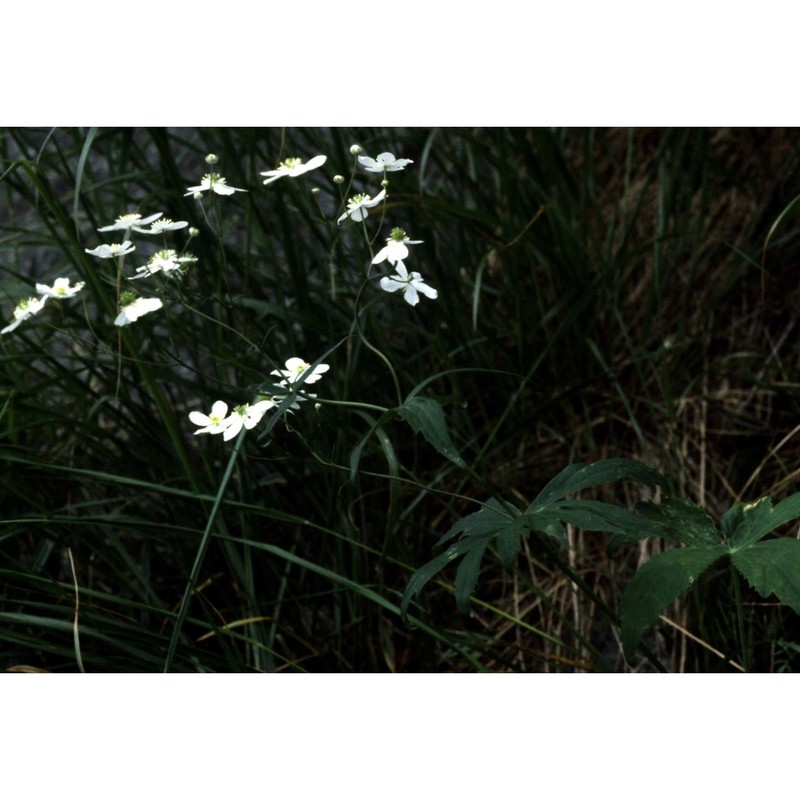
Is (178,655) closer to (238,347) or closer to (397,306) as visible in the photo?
(238,347)

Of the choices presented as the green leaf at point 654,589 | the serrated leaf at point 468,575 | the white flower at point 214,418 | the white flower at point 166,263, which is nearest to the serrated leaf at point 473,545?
the serrated leaf at point 468,575

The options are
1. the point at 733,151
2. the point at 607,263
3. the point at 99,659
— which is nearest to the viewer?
the point at 99,659

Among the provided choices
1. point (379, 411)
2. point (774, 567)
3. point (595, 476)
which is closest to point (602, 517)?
point (595, 476)

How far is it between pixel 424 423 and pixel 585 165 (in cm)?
108

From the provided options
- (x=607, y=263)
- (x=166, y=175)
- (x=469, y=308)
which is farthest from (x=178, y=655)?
(x=607, y=263)

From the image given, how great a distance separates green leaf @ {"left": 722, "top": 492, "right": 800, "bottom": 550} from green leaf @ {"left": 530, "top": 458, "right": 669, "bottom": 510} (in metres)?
0.09

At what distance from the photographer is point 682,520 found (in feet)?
2.94

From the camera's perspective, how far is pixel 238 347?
145 centimetres

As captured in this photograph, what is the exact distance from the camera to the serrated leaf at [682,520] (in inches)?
34.5

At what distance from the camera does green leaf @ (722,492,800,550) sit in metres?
0.85

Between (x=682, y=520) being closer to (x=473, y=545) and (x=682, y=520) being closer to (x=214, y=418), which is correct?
(x=473, y=545)

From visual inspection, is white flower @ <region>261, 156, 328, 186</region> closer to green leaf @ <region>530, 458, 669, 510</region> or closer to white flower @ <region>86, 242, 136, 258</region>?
white flower @ <region>86, 242, 136, 258</region>

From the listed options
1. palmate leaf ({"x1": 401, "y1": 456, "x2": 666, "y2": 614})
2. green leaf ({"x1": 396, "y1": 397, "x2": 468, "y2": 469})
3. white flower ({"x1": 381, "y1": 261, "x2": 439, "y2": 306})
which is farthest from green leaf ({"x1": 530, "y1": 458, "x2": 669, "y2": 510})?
white flower ({"x1": 381, "y1": 261, "x2": 439, "y2": 306})

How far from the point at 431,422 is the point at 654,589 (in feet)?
0.74
